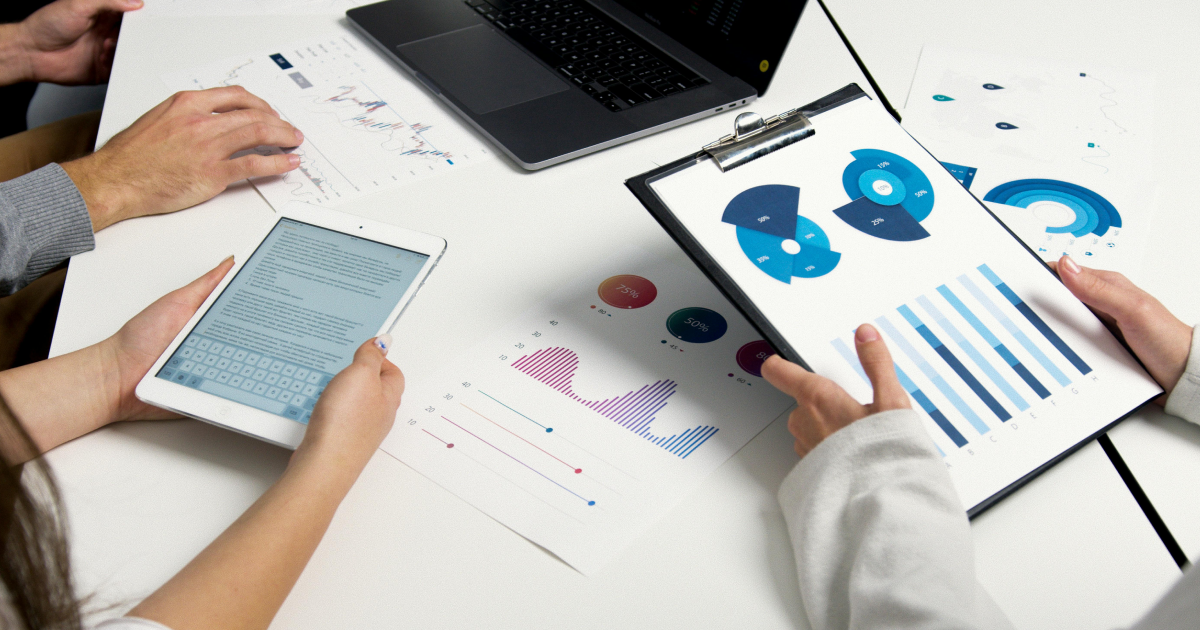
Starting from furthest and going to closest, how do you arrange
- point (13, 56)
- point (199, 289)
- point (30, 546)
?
point (13, 56) → point (199, 289) → point (30, 546)

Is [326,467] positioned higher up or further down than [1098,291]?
further down

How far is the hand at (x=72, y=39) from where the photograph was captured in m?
1.08

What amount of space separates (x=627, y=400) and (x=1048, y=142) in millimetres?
690

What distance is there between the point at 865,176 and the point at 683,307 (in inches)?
8.3

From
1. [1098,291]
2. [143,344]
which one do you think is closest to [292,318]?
[143,344]

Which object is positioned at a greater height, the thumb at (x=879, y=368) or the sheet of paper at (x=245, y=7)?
the thumb at (x=879, y=368)

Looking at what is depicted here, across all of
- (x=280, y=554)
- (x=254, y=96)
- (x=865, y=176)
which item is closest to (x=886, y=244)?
(x=865, y=176)

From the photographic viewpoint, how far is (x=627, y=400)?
0.67 m

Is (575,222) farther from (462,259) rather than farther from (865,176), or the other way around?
(865,176)

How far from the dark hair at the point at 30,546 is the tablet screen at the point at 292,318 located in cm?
12

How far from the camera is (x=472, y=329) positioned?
73 cm

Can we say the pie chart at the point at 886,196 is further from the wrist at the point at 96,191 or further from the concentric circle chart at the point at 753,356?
the wrist at the point at 96,191

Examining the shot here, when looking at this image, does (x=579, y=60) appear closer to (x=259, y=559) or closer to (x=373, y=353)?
(x=373, y=353)

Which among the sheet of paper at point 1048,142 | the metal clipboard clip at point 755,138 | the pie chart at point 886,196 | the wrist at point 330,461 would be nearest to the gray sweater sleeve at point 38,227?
the wrist at point 330,461
